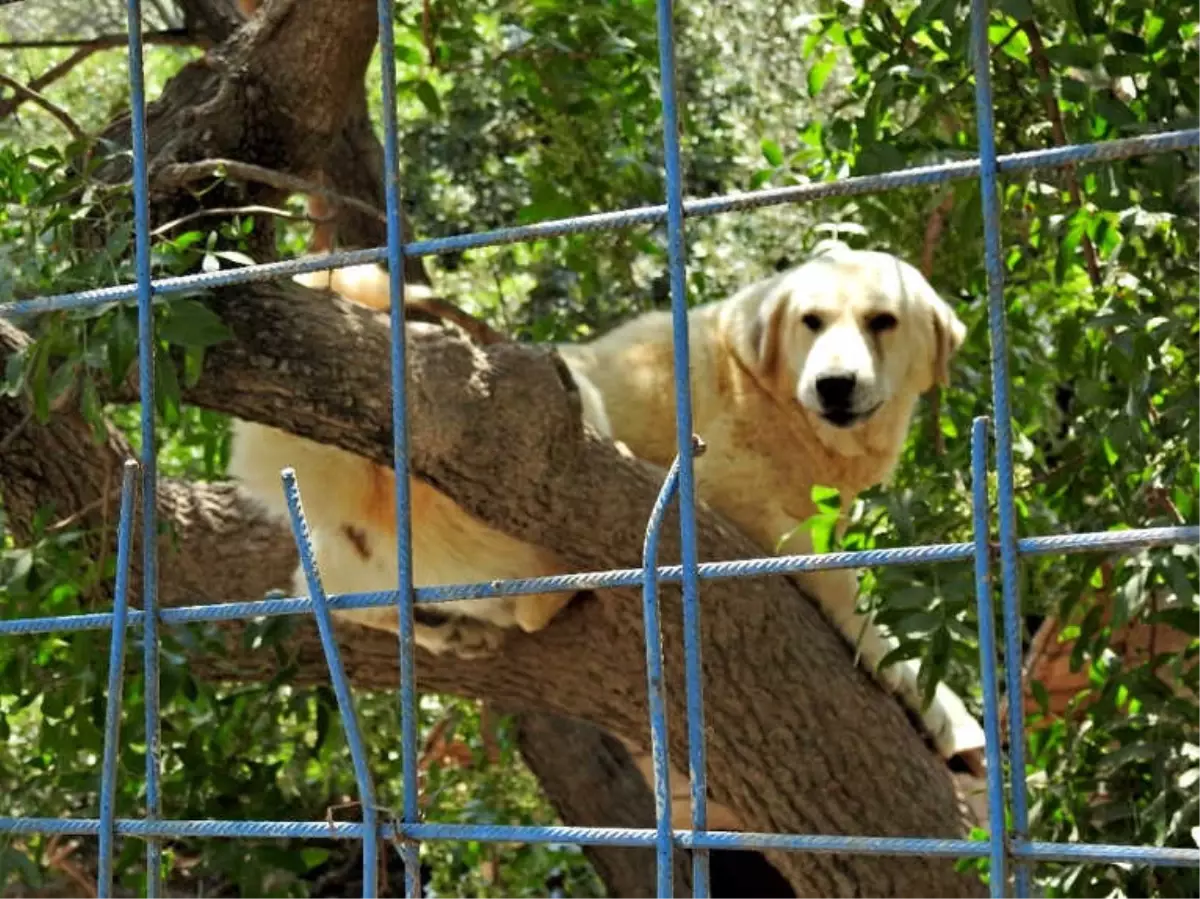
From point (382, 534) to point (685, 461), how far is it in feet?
8.34

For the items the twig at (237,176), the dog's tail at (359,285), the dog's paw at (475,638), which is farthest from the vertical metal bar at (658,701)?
the dog's paw at (475,638)

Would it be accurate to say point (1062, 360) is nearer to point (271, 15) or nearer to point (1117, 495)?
point (1117, 495)

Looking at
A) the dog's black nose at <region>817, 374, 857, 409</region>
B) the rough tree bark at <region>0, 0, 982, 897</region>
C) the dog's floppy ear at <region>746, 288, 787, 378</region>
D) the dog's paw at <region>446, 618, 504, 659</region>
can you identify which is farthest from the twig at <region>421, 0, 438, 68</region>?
the dog's paw at <region>446, 618, 504, 659</region>

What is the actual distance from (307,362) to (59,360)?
1.39 feet

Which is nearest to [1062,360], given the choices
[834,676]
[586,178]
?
[834,676]

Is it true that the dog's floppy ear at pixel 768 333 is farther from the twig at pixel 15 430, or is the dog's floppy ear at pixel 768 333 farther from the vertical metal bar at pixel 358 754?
the vertical metal bar at pixel 358 754

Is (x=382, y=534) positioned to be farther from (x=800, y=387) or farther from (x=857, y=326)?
(x=857, y=326)

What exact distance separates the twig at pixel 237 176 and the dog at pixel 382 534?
67 cm

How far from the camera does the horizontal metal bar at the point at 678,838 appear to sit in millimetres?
1515

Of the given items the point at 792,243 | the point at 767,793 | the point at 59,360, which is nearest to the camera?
the point at 59,360

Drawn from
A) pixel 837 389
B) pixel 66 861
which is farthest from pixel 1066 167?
pixel 66 861

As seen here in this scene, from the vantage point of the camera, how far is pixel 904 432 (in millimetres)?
4809

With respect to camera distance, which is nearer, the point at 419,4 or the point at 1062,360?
the point at 1062,360

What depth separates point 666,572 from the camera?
182 cm
